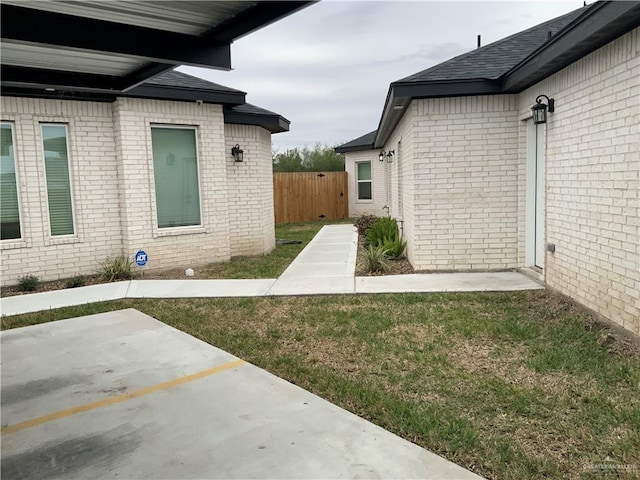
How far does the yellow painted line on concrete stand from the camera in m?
3.46

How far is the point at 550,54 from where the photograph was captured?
595 cm

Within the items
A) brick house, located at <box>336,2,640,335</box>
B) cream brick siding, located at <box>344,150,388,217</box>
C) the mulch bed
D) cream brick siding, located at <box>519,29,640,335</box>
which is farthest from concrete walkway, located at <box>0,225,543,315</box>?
cream brick siding, located at <box>344,150,388,217</box>

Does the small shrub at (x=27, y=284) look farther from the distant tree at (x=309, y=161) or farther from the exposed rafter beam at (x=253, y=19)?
the distant tree at (x=309, y=161)

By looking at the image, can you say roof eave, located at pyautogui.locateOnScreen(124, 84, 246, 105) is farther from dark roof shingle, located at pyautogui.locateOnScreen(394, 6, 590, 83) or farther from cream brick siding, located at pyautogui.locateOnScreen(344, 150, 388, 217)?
cream brick siding, located at pyautogui.locateOnScreen(344, 150, 388, 217)

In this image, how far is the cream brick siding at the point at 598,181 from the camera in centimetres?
481

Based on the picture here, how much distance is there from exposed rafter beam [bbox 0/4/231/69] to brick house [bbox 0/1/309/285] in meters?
1.02

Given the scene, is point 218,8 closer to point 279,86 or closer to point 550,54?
point 550,54

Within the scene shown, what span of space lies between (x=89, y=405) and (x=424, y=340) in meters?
3.08

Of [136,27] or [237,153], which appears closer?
[136,27]

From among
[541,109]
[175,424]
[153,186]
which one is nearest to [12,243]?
[153,186]

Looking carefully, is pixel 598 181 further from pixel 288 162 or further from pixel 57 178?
pixel 288 162

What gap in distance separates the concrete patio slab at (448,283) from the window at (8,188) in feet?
18.6

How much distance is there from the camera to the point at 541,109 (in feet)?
22.2

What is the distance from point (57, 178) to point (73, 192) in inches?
13.2
